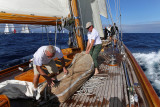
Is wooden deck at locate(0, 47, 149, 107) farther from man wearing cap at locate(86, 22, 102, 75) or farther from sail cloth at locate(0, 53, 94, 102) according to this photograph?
man wearing cap at locate(86, 22, 102, 75)

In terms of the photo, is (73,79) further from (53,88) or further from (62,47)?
(62,47)

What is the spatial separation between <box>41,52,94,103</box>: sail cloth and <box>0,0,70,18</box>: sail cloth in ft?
5.47

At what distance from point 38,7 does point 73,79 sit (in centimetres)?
234

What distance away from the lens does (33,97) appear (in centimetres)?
269

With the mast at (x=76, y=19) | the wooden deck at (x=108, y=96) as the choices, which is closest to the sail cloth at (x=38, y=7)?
the mast at (x=76, y=19)

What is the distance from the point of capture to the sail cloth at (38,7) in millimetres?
2929

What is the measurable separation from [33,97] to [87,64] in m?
1.77

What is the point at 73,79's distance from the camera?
2992mm

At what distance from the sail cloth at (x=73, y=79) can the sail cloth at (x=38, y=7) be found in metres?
1.67

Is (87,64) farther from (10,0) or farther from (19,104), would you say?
(10,0)

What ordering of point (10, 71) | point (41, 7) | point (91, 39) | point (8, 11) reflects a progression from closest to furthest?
A: point (8, 11)
point (41, 7)
point (91, 39)
point (10, 71)

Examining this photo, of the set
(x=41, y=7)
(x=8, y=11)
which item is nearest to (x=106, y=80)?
(x=41, y=7)

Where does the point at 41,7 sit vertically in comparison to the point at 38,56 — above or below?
above

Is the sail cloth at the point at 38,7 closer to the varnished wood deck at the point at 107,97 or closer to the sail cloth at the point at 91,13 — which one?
the sail cloth at the point at 91,13
